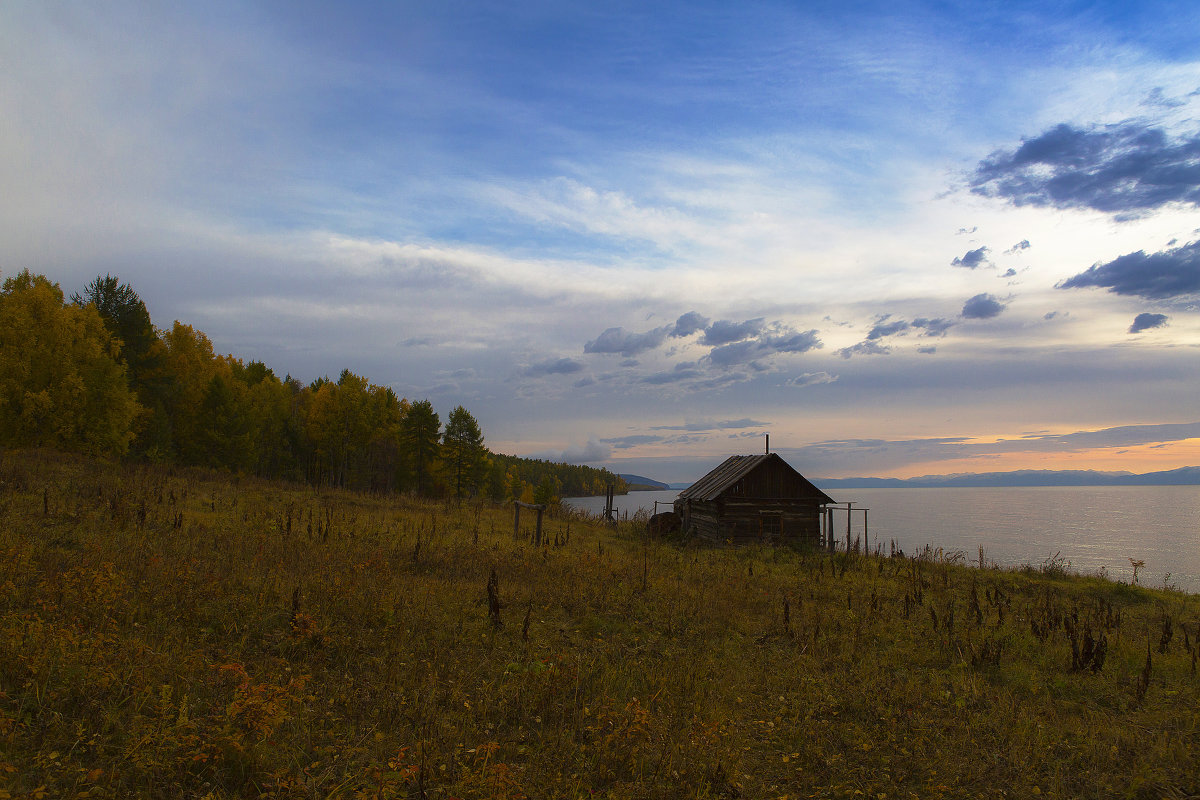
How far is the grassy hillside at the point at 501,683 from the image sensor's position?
4.80 m

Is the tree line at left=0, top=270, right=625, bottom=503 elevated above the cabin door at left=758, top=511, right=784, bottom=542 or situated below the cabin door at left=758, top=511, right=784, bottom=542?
above

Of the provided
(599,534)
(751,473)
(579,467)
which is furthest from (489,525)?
(579,467)

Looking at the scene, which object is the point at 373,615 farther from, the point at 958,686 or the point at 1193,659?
the point at 1193,659

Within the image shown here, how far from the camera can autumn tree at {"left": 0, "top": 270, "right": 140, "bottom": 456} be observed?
94.4ft

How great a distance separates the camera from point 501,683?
22.3 ft

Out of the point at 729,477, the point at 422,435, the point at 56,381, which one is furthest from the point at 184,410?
the point at 729,477

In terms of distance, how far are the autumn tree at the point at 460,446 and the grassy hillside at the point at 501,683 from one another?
145ft

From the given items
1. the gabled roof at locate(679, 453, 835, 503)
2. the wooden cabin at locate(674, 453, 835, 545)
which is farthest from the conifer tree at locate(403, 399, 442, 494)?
the wooden cabin at locate(674, 453, 835, 545)

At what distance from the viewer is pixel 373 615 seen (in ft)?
26.1

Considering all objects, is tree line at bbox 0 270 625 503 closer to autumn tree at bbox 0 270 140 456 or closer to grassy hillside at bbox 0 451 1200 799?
autumn tree at bbox 0 270 140 456

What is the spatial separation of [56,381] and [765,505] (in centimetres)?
3572

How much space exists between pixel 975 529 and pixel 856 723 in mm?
59862

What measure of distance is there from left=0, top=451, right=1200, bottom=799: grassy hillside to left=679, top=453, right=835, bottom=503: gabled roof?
41.1ft

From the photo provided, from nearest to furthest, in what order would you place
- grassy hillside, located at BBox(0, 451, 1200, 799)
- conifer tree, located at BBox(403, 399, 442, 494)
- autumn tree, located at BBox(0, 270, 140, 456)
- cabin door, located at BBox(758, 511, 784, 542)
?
grassy hillside, located at BBox(0, 451, 1200, 799), cabin door, located at BBox(758, 511, 784, 542), autumn tree, located at BBox(0, 270, 140, 456), conifer tree, located at BBox(403, 399, 442, 494)
